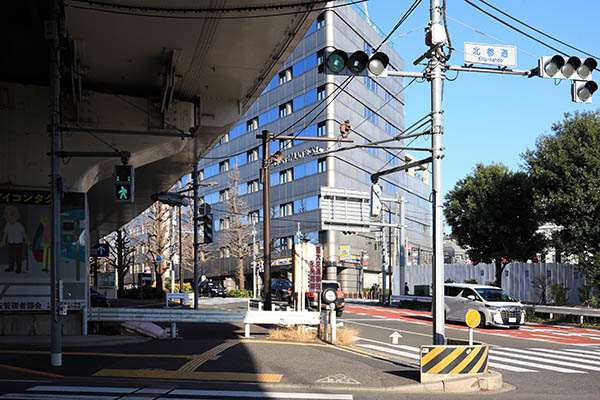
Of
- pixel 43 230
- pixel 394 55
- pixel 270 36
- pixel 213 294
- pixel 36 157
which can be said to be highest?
pixel 394 55

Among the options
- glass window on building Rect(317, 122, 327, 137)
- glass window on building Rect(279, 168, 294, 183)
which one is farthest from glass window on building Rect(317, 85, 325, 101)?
glass window on building Rect(279, 168, 294, 183)

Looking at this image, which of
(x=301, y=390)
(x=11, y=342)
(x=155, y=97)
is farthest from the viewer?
(x=155, y=97)

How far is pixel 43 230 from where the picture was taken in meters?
17.1

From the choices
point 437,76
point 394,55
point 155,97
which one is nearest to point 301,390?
point 437,76

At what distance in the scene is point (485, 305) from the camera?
82.2 feet

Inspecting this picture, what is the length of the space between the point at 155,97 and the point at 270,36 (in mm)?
5524

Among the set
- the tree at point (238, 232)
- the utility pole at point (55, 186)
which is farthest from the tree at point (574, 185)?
the tree at point (238, 232)

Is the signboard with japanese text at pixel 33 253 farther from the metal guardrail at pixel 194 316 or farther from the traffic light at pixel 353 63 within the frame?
the traffic light at pixel 353 63

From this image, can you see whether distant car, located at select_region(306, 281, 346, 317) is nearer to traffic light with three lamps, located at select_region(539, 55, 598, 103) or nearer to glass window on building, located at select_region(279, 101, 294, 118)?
traffic light with three lamps, located at select_region(539, 55, 598, 103)

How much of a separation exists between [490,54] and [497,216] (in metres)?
24.2

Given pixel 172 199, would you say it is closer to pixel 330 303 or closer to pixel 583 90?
pixel 330 303

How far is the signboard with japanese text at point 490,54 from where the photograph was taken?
39.7 ft

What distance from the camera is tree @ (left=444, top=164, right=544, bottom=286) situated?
34375 mm

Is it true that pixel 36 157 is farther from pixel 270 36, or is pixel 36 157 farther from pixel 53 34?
pixel 270 36
